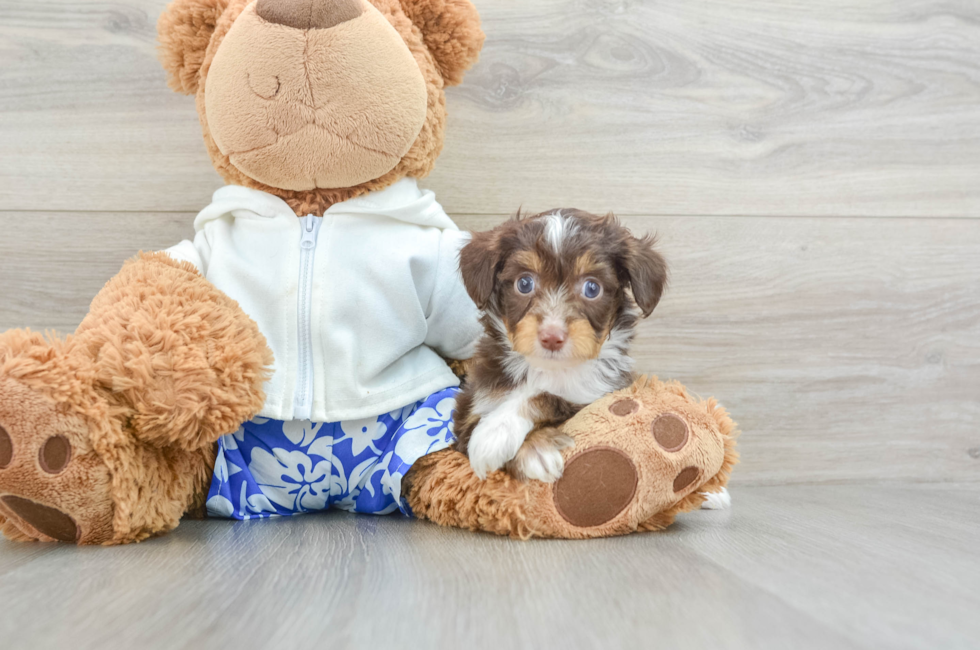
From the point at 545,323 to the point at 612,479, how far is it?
36 cm

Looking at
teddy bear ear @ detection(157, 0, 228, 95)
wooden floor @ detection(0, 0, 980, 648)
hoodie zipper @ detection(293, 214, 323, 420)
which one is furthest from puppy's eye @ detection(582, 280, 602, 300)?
teddy bear ear @ detection(157, 0, 228, 95)

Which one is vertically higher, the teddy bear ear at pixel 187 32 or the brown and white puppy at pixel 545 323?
the teddy bear ear at pixel 187 32

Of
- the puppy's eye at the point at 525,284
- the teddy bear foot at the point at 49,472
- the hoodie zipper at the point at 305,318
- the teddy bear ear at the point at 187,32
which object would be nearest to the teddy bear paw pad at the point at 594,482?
the puppy's eye at the point at 525,284

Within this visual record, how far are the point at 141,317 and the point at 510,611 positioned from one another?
3.17 feet

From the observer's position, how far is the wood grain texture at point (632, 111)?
2.13 meters

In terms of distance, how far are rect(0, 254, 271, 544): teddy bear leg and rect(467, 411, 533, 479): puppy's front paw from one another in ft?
1.57

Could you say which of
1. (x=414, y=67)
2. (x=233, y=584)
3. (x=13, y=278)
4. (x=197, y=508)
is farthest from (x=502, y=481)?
(x=13, y=278)

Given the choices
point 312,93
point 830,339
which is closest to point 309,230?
point 312,93

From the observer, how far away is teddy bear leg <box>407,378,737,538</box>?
4.98 ft

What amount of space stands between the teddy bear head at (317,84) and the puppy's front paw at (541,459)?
0.75 meters

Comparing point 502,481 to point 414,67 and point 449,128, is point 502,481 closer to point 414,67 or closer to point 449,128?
point 414,67

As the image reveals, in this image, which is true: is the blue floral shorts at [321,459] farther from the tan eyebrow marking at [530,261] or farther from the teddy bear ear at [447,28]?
the teddy bear ear at [447,28]

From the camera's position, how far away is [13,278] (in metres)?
2.13

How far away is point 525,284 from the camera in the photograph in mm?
1528
